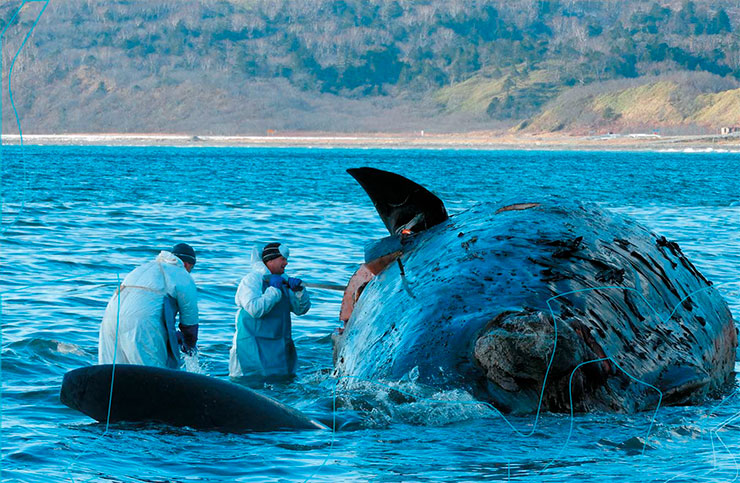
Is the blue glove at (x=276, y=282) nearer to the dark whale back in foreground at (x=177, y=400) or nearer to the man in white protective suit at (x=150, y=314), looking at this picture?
the man in white protective suit at (x=150, y=314)

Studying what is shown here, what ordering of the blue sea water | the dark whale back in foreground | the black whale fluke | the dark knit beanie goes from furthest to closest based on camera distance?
the dark knit beanie
the black whale fluke
the blue sea water
the dark whale back in foreground

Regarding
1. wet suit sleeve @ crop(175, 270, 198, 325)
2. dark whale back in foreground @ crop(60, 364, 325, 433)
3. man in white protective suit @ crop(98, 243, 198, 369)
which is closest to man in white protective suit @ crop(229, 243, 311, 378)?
wet suit sleeve @ crop(175, 270, 198, 325)

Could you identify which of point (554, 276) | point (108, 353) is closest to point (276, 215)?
point (108, 353)

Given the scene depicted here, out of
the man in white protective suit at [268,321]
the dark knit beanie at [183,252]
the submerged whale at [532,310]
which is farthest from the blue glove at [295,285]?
the submerged whale at [532,310]

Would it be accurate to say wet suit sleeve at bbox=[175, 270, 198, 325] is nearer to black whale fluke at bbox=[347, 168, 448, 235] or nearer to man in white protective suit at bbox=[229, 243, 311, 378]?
man in white protective suit at bbox=[229, 243, 311, 378]

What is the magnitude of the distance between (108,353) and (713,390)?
17.6ft

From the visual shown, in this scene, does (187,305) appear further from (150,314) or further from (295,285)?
(295,285)

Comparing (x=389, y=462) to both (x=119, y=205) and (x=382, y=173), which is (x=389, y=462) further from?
(x=119, y=205)

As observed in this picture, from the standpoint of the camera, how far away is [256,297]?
33.7 ft

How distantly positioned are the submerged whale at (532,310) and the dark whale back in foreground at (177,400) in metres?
1.06

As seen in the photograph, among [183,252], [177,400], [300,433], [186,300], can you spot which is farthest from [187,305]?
[177,400]

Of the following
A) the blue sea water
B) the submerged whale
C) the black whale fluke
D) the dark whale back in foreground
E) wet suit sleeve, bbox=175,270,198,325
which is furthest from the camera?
wet suit sleeve, bbox=175,270,198,325

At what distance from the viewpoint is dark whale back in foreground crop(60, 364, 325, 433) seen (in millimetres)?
5805

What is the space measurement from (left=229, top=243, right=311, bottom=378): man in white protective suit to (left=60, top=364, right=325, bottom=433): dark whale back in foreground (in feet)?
14.1
